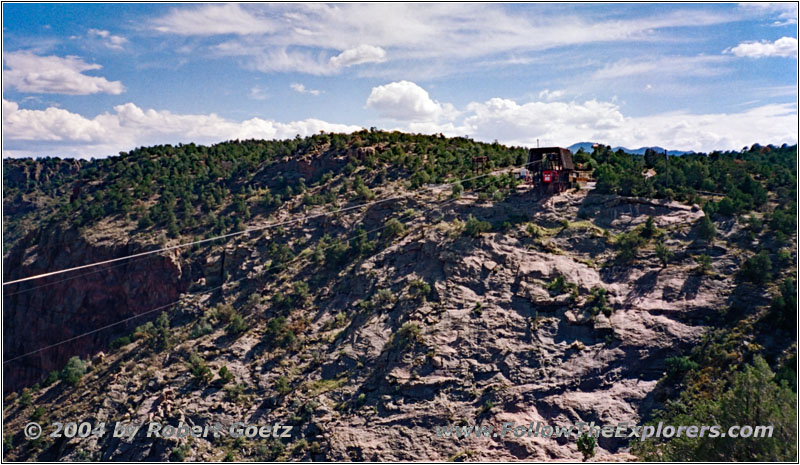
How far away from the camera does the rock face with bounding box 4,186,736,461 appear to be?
29609 millimetres

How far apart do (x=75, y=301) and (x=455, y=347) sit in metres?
38.3

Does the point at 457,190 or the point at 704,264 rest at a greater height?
the point at 457,190

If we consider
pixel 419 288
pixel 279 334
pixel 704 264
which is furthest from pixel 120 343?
Answer: pixel 704 264

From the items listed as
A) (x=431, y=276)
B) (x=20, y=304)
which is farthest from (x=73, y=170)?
(x=431, y=276)

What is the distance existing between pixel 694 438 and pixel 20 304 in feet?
195

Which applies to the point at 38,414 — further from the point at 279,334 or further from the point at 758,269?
the point at 758,269

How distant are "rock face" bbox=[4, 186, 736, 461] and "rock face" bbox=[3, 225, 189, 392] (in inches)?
272

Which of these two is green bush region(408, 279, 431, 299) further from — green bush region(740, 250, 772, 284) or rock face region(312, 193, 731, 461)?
green bush region(740, 250, 772, 284)

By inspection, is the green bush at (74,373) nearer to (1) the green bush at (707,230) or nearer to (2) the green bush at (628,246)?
(2) the green bush at (628,246)

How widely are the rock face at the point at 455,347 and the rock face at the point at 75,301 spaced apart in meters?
6.92

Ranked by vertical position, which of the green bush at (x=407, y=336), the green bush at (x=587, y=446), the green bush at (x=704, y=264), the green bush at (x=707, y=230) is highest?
the green bush at (x=707, y=230)

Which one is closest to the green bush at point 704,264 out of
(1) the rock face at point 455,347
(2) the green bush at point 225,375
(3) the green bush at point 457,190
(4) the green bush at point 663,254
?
(1) the rock face at point 455,347

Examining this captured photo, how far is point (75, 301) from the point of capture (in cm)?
5272

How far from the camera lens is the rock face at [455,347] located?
97.1 ft
